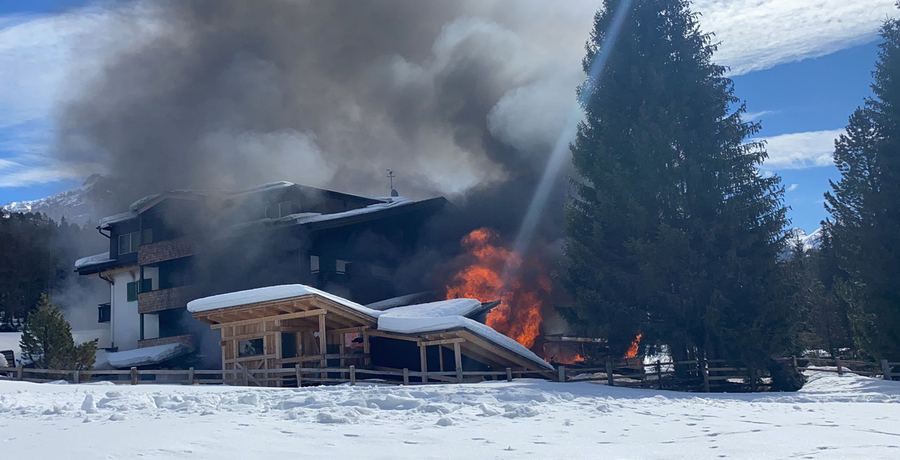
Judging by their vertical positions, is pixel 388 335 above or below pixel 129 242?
below

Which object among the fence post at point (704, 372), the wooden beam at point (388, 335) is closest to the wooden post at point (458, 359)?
the wooden beam at point (388, 335)

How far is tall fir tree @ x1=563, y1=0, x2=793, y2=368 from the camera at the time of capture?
22.0 meters

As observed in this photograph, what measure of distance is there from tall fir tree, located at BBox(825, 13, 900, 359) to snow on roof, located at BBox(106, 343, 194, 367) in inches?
1063

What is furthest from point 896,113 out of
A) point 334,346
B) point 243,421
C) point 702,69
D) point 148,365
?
point 148,365

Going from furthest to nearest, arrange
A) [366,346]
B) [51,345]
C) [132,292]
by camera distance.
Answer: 1. [132,292]
2. [366,346]
3. [51,345]

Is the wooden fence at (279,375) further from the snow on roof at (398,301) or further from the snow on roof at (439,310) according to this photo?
the snow on roof at (398,301)

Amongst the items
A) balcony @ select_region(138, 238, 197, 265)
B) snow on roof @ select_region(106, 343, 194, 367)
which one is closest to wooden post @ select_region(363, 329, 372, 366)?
snow on roof @ select_region(106, 343, 194, 367)

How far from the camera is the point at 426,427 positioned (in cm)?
957

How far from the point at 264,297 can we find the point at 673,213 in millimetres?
12889

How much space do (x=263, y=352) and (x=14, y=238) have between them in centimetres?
3537

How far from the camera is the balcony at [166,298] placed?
111 ft

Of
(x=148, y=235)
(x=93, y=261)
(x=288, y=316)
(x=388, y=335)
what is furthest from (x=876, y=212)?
(x=93, y=261)

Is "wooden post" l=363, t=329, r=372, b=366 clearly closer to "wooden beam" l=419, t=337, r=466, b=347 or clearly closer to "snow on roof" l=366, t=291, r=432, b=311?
"wooden beam" l=419, t=337, r=466, b=347

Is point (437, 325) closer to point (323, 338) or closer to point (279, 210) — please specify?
point (323, 338)
